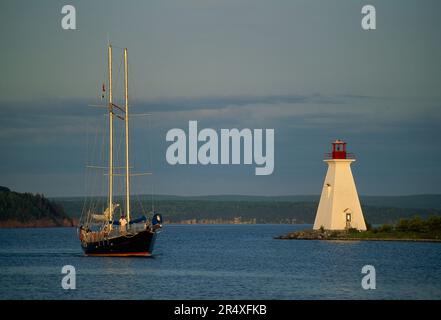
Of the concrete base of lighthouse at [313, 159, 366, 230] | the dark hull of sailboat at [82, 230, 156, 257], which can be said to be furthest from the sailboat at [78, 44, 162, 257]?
the concrete base of lighthouse at [313, 159, 366, 230]

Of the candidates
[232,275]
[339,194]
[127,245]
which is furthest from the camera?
[339,194]

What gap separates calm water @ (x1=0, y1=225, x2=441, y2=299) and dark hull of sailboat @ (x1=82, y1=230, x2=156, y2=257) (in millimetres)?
513

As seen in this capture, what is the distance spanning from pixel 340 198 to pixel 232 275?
1150 inches

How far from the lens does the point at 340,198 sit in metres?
91.4

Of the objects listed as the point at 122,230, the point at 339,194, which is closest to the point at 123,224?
the point at 122,230

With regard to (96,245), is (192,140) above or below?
above

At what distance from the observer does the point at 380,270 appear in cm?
6862

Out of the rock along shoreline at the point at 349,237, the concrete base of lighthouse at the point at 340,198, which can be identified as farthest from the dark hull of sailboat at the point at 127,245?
the rock along shoreline at the point at 349,237

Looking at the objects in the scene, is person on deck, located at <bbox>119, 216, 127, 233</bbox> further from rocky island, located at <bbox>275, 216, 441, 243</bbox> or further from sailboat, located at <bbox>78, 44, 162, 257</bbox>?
rocky island, located at <bbox>275, 216, 441, 243</bbox>

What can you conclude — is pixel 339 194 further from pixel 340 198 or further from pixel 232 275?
pixel 232 275

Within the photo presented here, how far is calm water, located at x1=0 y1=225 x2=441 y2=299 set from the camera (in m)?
53.3
